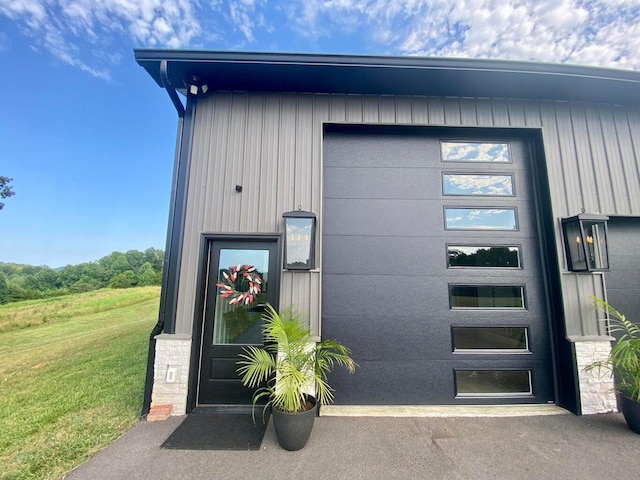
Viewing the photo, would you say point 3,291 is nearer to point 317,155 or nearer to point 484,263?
point 317,155

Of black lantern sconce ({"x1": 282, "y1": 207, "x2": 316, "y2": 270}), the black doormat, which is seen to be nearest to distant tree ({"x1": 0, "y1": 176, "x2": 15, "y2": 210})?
the black doormat

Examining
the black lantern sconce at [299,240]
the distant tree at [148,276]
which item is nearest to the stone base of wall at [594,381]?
the black lantern sconce at [299,240]

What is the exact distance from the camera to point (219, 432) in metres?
2.35

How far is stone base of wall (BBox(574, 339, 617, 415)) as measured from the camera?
2.66 metres

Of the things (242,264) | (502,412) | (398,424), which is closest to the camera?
(398,424)

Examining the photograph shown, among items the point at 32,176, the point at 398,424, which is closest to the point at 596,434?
the point at 398,424

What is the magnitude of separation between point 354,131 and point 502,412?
3705mm

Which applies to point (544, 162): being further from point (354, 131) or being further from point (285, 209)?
point (285, 209)

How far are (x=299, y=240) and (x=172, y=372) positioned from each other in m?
1.96

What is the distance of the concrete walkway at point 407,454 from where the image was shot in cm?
Result: 182

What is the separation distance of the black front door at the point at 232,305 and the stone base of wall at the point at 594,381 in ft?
11.2

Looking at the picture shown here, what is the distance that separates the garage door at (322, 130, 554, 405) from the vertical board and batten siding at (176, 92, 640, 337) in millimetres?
262

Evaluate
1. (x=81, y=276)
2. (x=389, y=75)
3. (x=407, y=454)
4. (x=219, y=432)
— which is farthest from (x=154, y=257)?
(x=407, y=454)

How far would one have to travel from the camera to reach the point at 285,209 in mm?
2996
